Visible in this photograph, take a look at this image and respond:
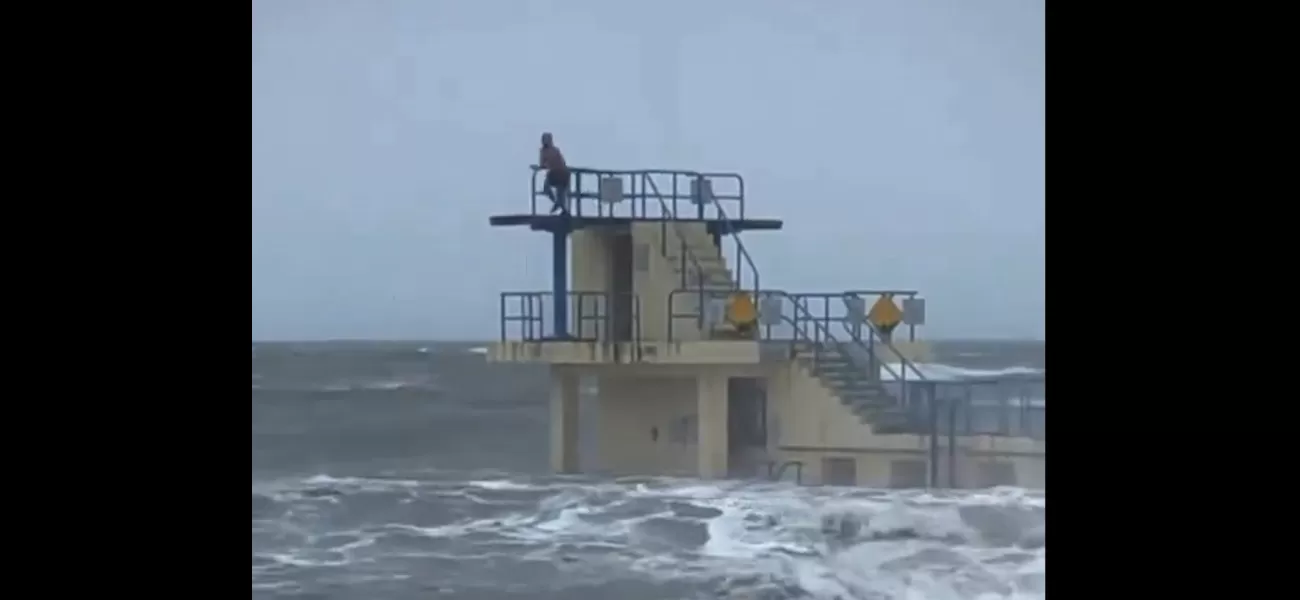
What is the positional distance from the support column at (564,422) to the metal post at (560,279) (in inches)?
10.5

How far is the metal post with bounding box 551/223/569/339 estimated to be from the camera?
8250 millimetres

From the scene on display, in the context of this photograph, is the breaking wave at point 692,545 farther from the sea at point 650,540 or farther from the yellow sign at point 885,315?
the yellow sign at point 885,315

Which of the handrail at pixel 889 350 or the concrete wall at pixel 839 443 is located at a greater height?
the handrail at pixel 889 350

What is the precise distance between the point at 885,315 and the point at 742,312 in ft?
2.26

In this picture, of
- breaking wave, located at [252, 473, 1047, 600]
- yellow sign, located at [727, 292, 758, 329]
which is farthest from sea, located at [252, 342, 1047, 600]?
yellow sign, located at [727, 292, 758, 329]

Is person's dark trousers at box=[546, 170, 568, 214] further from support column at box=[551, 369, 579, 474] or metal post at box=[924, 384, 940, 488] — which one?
metal post at box=[924, 384, 940, 488]

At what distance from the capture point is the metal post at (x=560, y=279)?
825 centimetres

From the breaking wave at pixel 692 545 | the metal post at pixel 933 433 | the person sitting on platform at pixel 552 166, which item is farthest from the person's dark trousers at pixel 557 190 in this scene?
the metal post at pixel 933 433

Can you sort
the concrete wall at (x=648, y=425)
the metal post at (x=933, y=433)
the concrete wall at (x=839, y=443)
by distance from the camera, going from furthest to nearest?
the concrete wall at (x=648, y=425) < the metal post at (x=933, y=433) < the concrete wall at (x=839, y=443)
